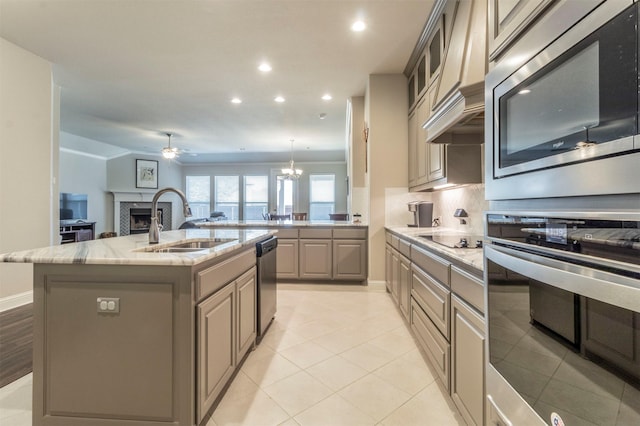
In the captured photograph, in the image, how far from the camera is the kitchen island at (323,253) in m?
4.27

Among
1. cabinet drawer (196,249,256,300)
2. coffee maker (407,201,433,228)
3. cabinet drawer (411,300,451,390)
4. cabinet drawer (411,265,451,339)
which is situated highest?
coffee maker (407,201,433,228)

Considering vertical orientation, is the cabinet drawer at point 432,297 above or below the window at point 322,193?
below

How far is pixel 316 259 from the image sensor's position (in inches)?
171

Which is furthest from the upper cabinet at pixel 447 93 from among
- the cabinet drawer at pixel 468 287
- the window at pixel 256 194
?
the window at pixel 256 194

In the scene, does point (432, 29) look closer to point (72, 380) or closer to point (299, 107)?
point (299, 107)

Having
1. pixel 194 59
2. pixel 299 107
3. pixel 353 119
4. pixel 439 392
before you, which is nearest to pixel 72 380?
pixel 439 392

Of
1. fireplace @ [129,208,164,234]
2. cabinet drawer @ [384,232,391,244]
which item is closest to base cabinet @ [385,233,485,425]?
cabinet drawer @ [384,232,391,244]

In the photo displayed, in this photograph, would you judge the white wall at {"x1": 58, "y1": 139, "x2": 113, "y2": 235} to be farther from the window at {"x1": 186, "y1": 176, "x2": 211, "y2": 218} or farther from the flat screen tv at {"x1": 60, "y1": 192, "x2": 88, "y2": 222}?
the window at {"x1": 186, "y1": 176, "x2": 211, "y2": 218}

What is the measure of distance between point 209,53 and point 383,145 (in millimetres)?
2455

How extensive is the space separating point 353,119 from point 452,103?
3.32 metres

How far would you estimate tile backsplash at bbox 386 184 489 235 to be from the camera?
262 centimetres

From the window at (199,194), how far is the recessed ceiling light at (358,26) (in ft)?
28.4

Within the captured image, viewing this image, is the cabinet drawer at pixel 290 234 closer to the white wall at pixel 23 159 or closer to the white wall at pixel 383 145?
the white wall at pixel 383 145

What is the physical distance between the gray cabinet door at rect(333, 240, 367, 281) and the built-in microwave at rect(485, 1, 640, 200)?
335 centimetres
